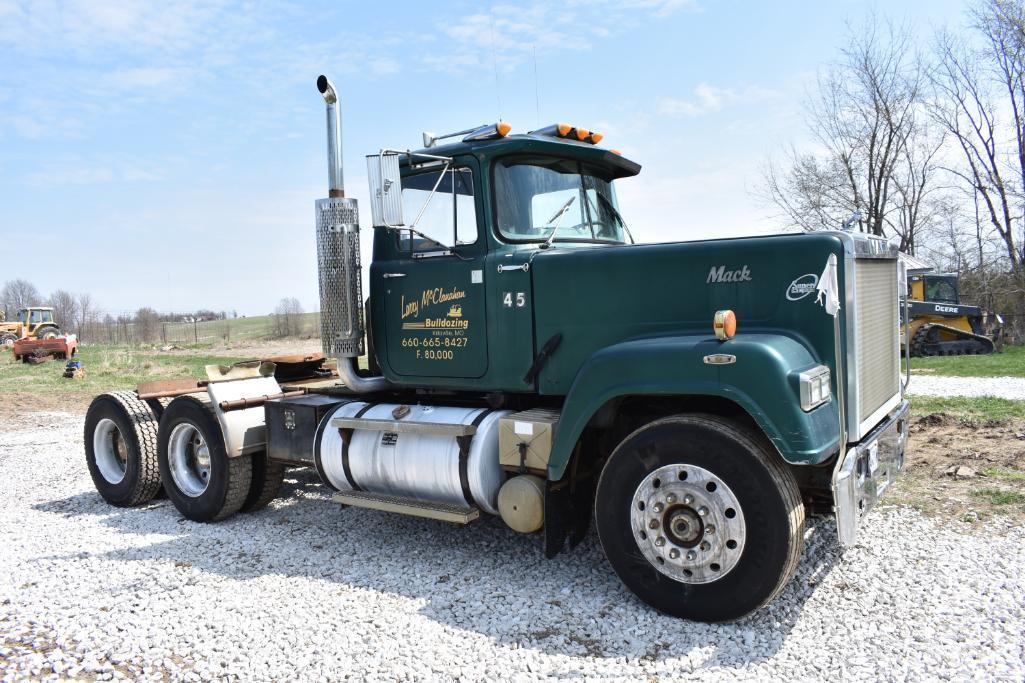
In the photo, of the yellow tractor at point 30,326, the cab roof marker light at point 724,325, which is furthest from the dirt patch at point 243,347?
the cab roof marker light at point 724,325

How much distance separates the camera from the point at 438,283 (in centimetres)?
539

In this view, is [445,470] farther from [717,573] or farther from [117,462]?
[117,462]

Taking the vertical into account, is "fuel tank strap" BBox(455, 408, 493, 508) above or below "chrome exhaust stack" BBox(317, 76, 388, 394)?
below

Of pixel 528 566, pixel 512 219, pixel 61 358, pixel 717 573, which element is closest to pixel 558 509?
pixel 528 566

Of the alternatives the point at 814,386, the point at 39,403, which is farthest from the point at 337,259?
the point at 39,403

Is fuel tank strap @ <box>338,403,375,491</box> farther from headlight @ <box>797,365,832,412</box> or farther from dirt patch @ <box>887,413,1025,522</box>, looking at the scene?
dirt patch @ <box>887,413,1025,522</box>

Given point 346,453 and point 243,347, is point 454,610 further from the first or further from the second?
point 243,347

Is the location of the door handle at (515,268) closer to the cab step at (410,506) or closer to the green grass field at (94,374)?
the cab step at (410,506)

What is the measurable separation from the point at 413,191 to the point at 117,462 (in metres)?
4.42

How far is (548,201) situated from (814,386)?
238cm

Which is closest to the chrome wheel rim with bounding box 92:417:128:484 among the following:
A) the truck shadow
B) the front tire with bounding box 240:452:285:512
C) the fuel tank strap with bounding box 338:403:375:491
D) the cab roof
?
the truck shadow

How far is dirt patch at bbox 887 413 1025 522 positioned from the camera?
5.84m

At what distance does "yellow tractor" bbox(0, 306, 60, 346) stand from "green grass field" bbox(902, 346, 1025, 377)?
36.4m

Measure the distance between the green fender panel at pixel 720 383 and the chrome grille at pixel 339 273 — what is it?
2.12m
